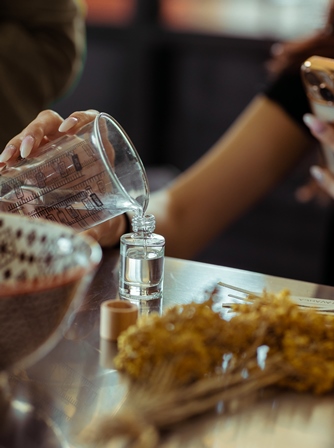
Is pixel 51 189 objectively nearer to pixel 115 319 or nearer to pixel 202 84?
pixel 115 319

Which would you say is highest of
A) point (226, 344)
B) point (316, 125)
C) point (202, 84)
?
point (316, 125)

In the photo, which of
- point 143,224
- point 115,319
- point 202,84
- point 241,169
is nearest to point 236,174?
point 241,169

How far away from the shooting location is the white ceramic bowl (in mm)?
601

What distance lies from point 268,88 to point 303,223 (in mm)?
1627

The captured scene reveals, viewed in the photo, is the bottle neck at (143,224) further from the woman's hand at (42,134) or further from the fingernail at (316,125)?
the fingernail at (316,125)

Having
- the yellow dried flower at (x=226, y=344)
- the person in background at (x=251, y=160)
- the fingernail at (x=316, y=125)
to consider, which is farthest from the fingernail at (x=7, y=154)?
the person in background at (x=251, y=160)

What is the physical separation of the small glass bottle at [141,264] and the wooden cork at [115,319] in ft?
0.38

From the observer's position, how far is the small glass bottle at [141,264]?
910 mm

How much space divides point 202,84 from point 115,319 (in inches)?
106

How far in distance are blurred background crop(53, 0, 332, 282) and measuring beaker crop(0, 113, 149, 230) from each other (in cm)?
217

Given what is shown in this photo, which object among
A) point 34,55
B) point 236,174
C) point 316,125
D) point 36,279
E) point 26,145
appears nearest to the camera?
point 36,279

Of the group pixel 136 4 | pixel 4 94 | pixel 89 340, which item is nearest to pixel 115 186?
pixel 89 340

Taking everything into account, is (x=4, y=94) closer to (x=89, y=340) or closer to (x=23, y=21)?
(x=23, y=21)

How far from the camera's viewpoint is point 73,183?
34.0 inches
